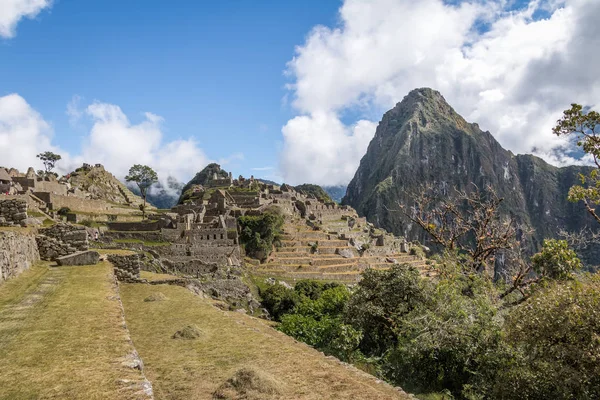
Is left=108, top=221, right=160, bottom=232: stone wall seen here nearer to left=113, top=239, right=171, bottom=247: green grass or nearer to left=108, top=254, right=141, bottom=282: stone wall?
left=113, top=239, right=171, bottom=247: green grass

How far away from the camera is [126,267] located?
773 inches

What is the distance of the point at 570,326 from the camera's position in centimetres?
927

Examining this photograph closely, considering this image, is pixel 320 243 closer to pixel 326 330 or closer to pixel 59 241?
pixel 326 330

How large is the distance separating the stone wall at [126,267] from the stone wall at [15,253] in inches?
136

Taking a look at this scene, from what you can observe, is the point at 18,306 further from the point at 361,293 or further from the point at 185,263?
the point at 185,263

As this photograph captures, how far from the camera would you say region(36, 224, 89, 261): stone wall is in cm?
1806

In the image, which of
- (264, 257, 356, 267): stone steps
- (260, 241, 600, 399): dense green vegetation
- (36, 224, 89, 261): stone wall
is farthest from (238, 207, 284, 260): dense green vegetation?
(36, 224, 89, 261): stone wall

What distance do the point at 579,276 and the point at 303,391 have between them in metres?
10.8

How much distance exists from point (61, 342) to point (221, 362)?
3418mm

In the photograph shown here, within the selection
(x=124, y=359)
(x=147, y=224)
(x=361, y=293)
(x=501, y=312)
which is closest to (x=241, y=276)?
(x=147, y=224)

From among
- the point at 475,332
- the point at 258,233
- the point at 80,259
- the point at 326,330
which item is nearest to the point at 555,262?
the point at 475,332

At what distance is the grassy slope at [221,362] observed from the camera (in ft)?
25.6

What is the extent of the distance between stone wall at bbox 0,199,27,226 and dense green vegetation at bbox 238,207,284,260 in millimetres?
38278

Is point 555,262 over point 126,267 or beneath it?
over
